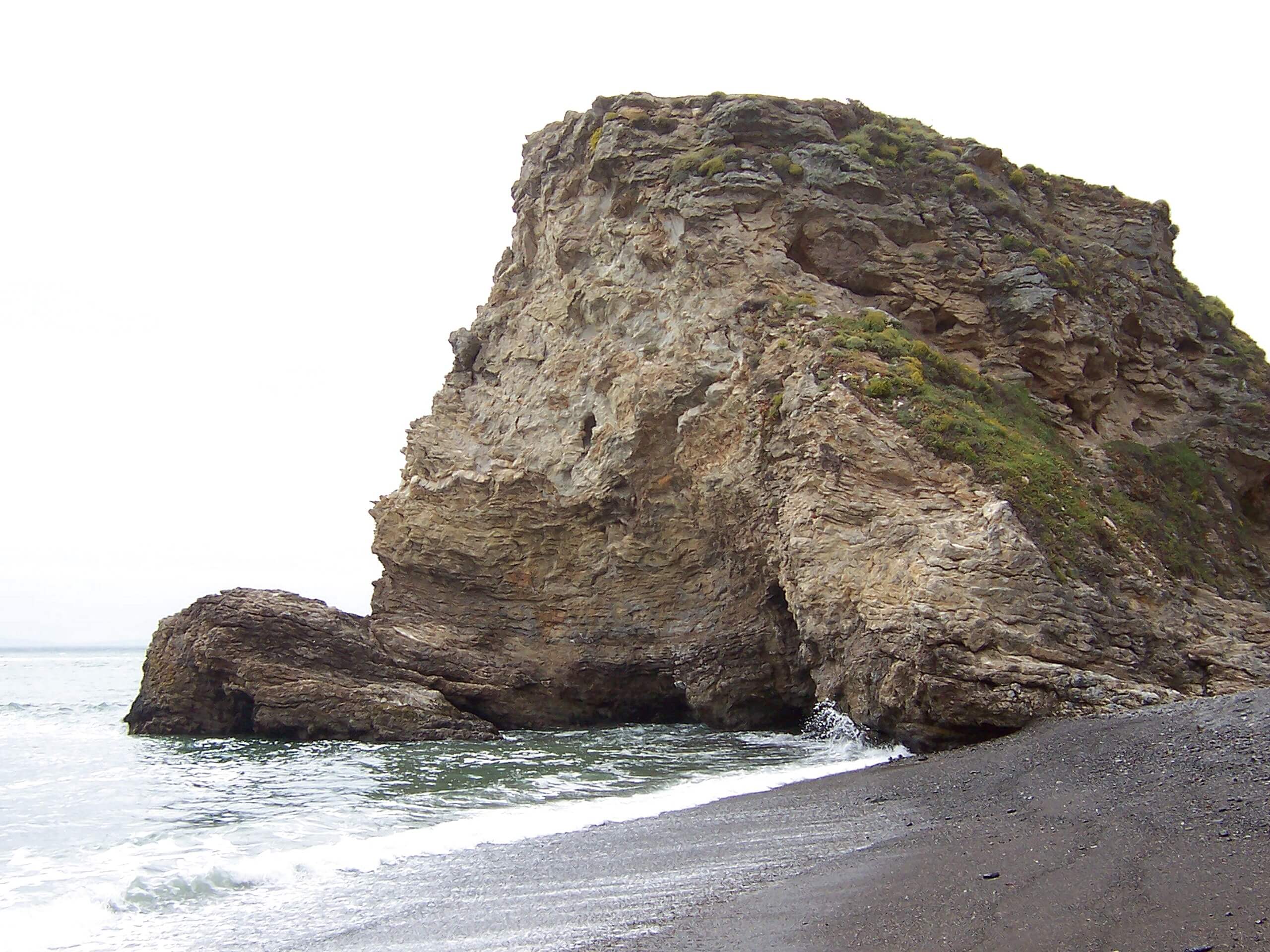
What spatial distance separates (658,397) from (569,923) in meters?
18.1

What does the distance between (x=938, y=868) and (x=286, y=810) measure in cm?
991

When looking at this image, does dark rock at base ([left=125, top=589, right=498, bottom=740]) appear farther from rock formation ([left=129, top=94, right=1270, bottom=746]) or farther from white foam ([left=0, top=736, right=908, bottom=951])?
white foam ([left=0, top=736, right=908, bottom=951])

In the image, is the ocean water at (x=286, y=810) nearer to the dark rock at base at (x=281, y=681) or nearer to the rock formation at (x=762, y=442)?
Answer: the dark rock at base at (x=281, y=681)

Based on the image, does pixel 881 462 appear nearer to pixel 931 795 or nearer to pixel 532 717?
pixel 931 795

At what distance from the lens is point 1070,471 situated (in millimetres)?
19469

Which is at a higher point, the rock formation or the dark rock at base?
the rock formation

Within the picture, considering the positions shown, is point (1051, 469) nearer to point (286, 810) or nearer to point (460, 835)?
point (460, 835)

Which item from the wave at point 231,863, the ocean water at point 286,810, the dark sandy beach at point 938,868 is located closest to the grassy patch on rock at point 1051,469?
the ocean water at point 286,810

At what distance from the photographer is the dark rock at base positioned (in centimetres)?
2292

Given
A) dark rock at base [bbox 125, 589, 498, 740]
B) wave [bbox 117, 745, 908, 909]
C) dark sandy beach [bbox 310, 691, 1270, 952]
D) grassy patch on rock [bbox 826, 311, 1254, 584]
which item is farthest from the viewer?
dark rock at base [bbox 125, 589, 498, 740]

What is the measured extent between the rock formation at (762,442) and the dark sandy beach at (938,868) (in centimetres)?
631

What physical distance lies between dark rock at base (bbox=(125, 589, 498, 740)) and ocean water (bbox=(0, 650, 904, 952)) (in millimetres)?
842

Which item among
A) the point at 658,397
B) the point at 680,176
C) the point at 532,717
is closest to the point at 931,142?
the point at 680,176

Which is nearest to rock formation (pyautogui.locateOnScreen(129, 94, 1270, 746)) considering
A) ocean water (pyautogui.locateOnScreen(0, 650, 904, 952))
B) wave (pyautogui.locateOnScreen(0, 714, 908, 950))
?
ocean water (pyautogui.locateOnScreen(0, 650, 904, 952))
